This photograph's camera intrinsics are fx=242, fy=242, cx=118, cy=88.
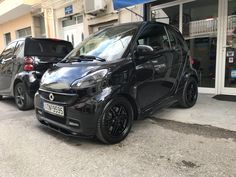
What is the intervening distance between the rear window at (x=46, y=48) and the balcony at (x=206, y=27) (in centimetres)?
331

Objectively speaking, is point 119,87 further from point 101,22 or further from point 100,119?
point 101,22

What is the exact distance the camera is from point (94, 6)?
28.0 ft

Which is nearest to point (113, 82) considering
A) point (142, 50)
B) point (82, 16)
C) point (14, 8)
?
point (142, 50)

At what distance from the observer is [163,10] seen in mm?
7023

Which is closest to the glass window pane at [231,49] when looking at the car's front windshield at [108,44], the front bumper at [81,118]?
the car's front windshield at [108,44]

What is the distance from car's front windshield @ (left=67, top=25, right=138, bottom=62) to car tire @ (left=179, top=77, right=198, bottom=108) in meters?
1.66

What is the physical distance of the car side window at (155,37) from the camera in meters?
3.94

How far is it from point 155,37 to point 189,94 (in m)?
1.48

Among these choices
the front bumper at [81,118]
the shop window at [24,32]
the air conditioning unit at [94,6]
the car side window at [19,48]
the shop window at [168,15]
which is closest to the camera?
the front bumper at [81,118]

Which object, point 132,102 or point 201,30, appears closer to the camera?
point 132,102

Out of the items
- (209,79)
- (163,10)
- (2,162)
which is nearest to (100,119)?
(2,162)

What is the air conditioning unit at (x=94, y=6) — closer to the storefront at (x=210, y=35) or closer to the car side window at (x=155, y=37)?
the storefront at (x=210, y=35)

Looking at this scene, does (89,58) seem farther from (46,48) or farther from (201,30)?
→ (201,30)

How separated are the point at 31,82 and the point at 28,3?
8.35m
